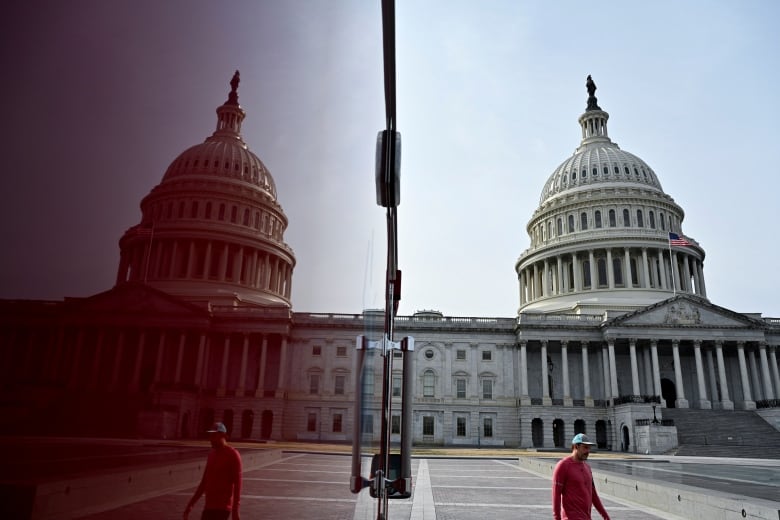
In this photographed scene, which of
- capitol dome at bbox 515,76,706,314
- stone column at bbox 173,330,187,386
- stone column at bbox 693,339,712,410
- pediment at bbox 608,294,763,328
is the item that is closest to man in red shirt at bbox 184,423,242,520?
stone column at bbox 173,330,187,386

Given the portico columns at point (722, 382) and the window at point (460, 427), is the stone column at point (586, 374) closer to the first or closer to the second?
the portico columns at point (722, 382)

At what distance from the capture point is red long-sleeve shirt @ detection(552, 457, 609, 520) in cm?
786

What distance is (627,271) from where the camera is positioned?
264 feet

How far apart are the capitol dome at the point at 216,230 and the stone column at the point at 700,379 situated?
6947 centimetres

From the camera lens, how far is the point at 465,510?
55.4 feet

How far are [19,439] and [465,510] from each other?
→ 17.4 meters

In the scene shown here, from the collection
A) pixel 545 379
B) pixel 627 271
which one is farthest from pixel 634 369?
pixel 627 271

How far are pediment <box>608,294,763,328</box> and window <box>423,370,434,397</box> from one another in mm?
22326

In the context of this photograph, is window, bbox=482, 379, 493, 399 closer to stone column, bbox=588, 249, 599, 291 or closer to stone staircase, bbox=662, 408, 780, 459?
stone staircase, bbox=662, 408, 780, 459

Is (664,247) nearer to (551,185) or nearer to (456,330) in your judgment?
(551,185)

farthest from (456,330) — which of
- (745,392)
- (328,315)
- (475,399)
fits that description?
(328,315)

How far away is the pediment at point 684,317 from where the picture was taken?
6600cm

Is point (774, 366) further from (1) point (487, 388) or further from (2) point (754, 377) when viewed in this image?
(1) point (487, 388)

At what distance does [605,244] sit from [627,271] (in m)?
4.93
